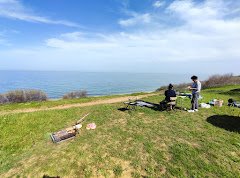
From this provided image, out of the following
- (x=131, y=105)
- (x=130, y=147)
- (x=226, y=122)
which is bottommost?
(x=130, y=147)

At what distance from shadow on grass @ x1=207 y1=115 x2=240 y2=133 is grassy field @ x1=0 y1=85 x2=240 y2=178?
0.14 feet

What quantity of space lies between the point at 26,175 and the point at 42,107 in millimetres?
11728

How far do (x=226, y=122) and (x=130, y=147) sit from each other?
6.84 metres

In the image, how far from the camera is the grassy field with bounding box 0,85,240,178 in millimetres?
6918

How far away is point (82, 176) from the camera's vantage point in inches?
264

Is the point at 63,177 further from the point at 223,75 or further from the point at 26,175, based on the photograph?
the point at 223,75

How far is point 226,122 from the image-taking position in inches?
440

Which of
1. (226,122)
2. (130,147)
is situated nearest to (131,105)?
(130,147)

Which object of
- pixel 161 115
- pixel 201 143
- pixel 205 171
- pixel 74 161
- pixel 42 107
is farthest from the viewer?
pixel 42 107

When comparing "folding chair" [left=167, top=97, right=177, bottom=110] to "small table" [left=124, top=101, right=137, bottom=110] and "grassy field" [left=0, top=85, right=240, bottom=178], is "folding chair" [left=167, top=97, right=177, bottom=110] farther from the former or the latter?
"small table" [left=124, top=101, right=137, bottom=110]

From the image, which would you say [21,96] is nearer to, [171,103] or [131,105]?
[131,105]

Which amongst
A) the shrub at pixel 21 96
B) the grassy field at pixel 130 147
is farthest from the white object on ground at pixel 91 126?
the shrub at pixel 21 96

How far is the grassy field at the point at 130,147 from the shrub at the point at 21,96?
2833cm

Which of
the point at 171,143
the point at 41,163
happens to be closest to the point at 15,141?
the point at 41,163
